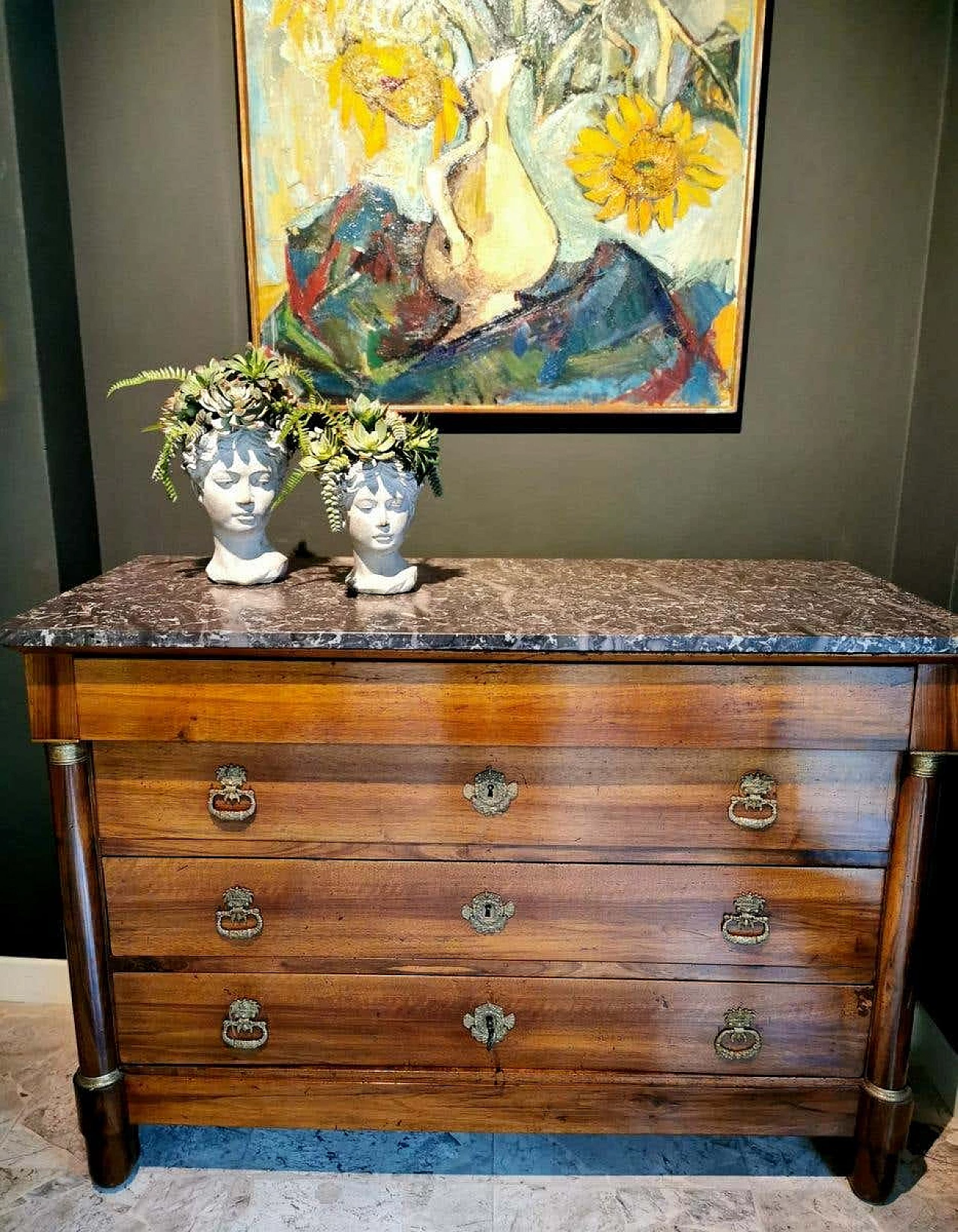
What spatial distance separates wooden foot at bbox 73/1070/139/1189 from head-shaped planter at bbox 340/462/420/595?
103 cm

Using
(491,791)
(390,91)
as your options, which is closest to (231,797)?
(491,791)

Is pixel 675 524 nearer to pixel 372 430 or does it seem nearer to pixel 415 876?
pixel 372 430

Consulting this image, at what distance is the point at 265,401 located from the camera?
1.53 metres

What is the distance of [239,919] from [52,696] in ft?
1.65

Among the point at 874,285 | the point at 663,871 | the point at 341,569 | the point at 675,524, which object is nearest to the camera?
the point at 663,871

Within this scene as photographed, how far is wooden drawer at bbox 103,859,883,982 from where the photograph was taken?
148 cm

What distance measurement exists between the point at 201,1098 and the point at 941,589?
1784 mm

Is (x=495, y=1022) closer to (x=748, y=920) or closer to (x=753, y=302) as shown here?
(x=748, y=920)

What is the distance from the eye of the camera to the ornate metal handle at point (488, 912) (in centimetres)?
149

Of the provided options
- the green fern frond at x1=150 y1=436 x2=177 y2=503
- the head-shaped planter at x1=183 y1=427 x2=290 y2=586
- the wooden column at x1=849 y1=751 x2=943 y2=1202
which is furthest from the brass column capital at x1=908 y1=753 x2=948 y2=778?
the green fern frond at x1=150 y1=436 x2=177 y2=503

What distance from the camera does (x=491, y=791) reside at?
4.71ft

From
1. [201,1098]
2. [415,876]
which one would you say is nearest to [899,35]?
[415,876]

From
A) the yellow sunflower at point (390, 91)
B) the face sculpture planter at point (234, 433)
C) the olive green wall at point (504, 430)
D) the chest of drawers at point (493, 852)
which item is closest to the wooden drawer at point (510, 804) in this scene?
the chest of drawers at point (493, 852)

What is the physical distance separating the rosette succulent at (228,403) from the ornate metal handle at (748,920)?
3.83 ft
